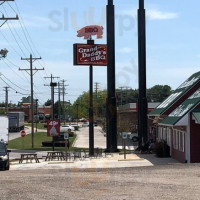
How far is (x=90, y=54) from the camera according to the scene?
142ft

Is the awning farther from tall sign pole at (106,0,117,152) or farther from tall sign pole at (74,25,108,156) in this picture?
tall sign pole at (106,0,117,152)

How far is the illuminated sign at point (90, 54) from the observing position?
4297 cm

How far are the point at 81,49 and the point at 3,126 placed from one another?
9.62 metres

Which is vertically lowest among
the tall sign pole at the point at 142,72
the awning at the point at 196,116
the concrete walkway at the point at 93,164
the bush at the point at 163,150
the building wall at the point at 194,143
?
the concrete walkway at the point at 93,164

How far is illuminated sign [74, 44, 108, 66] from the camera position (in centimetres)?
4297

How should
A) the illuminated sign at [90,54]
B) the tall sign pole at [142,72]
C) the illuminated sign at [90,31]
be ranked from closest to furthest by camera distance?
1. the illuminated sign at [90,54]
2. the illuminated sign at [90,31]
3. the tall sign pole at [142,72]

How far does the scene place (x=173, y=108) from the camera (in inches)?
1564

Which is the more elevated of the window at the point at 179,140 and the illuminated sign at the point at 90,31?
the illuminated sign at the point at 90,31

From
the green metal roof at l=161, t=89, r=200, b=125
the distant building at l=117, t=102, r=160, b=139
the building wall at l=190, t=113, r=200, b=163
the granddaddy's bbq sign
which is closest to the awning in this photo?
the green metal roof at l=161, t=89, r=200, b=125

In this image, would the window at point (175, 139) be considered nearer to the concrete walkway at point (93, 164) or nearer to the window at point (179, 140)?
the window at point (179, 140)

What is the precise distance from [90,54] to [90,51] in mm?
250

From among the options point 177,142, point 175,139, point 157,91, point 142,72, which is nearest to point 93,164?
point 177,142

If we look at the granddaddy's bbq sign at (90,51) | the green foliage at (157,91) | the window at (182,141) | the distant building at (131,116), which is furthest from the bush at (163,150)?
the green foliage at (157,91)

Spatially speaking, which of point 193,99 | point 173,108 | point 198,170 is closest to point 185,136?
point 193,99
